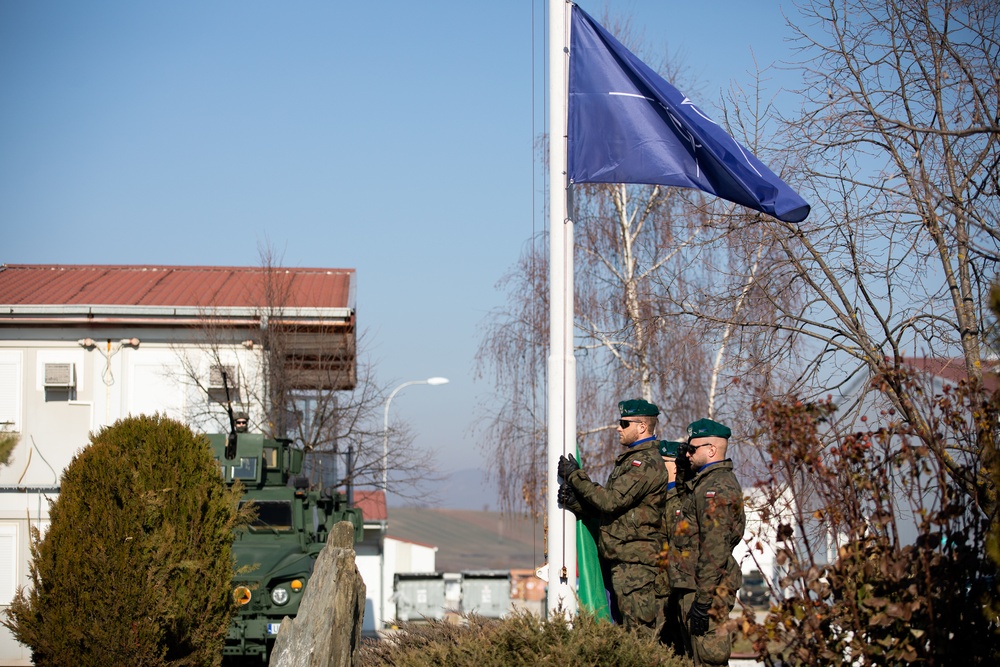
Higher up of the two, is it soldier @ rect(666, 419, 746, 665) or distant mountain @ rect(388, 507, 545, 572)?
soldier @ rect(666, 419, 746, 665)

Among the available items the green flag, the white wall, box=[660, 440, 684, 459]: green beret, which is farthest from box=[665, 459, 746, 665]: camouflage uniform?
the white wall

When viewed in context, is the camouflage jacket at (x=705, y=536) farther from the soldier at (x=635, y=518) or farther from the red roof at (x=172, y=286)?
the red roof at (x=172, y=286)

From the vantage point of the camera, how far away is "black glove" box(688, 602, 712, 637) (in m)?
5.86

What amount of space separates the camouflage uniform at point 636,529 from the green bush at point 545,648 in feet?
4.16

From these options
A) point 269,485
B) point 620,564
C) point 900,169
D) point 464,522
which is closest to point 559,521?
point 620,564

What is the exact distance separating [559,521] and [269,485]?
28.1ft

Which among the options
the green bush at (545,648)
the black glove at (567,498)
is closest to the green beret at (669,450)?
the black glove at (567,498)

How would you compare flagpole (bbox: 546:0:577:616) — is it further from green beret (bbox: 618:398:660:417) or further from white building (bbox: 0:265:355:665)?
white building (bbox: 0:265:355:665)

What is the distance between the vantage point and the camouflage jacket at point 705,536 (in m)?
5.73

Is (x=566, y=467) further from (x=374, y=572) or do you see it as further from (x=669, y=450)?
(x=374, y=572)

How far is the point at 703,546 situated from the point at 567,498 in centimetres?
80

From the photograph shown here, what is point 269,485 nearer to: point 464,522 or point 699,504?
point 699,504

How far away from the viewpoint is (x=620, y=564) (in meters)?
6.68

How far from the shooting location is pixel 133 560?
6758 millimetres
